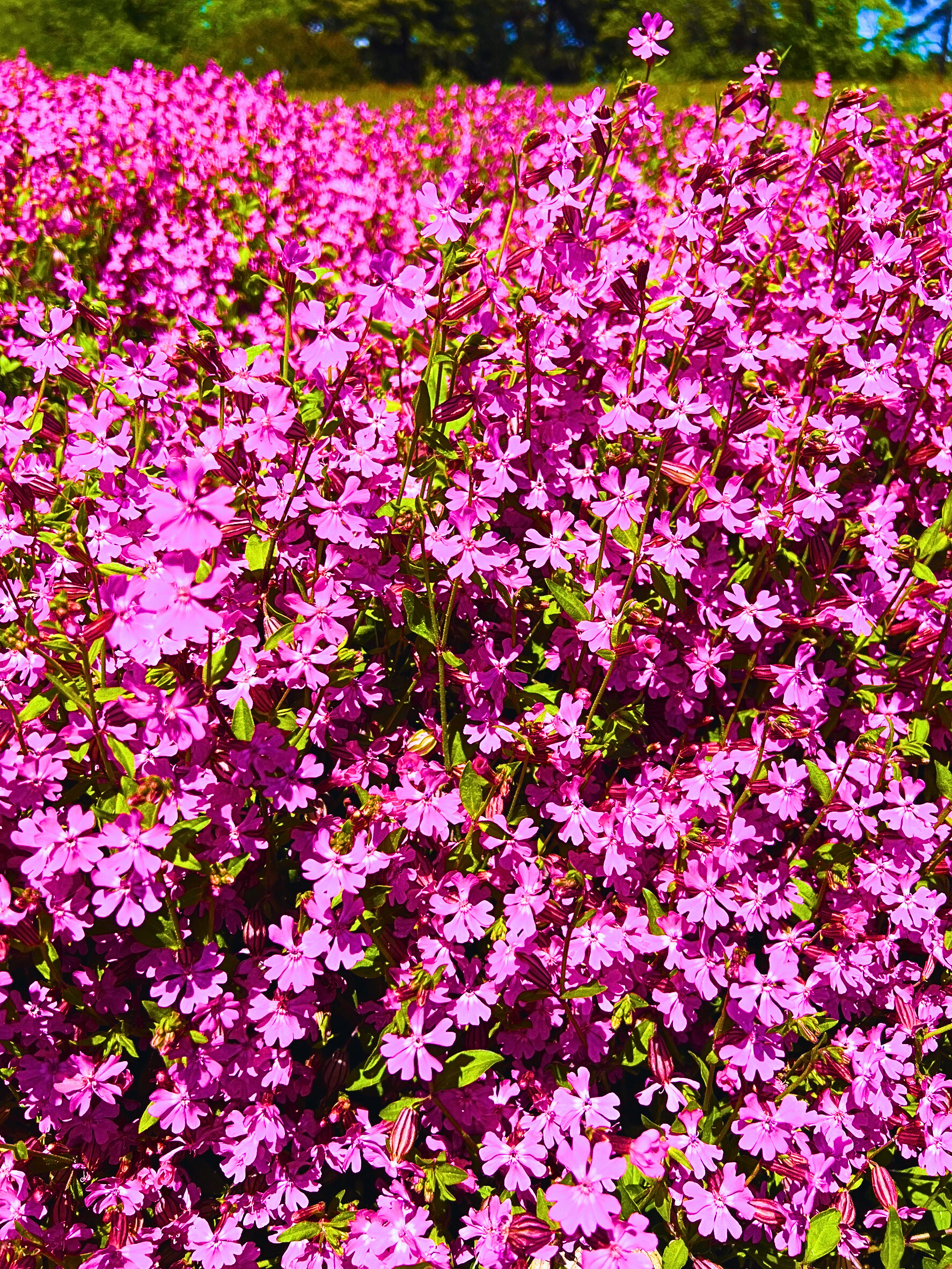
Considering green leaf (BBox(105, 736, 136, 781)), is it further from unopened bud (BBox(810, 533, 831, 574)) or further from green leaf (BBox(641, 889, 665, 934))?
unopened bud (BBox(810, 533, 831, 574))

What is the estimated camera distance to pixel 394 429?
6.26ft

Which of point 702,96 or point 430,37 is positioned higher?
point 430,37

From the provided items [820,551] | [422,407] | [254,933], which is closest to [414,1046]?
[254,933]

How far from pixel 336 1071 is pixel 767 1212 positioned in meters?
0.85

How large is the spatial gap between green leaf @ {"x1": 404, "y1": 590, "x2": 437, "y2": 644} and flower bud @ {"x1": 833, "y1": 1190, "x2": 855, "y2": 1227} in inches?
54.5

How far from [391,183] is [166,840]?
413 centimetres

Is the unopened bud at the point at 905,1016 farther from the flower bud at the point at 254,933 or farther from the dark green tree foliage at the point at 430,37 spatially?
the dark green tree foliage at the point at 430,37

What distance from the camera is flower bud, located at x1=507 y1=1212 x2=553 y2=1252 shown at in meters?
1.50

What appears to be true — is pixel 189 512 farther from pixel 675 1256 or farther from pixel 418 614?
pixel 675 1256

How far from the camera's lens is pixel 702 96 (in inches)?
482

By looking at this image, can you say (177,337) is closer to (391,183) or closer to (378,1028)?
(378,1028)

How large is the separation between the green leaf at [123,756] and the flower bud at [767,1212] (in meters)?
1.38

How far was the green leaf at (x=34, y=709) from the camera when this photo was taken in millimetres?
1586

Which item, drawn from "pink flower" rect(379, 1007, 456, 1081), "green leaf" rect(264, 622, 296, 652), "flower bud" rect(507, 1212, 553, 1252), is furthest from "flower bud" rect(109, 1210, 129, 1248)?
"green leaf" rect(264, 622, 296, 652)
